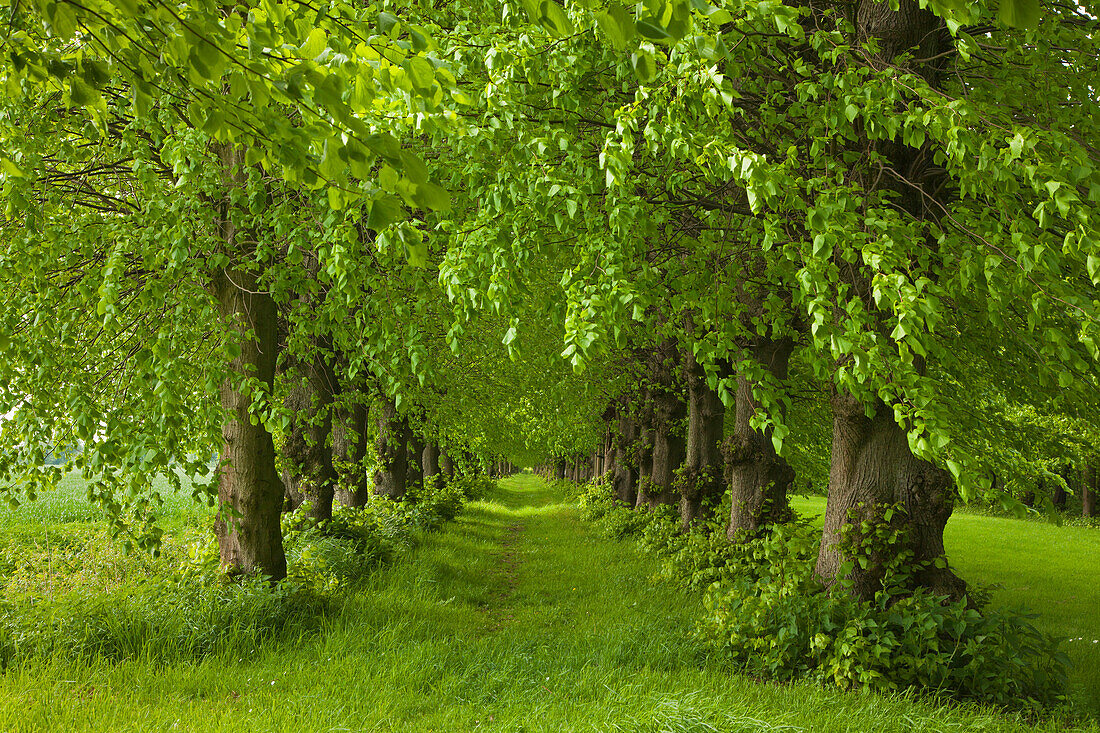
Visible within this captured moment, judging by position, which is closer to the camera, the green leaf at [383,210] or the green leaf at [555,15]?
the green leaf at [555,15]

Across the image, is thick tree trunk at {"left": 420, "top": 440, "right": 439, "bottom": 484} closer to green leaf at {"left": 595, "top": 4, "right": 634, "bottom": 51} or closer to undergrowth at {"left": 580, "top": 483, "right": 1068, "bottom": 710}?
undergrowth at {"left": 580, "top": 483, "right": 1068, "bottom": 710}

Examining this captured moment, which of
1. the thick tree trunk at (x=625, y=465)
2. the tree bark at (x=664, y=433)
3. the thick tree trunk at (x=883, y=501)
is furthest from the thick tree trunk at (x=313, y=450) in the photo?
the thick tree trunk at (x=625, y=465)

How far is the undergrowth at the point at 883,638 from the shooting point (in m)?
6.29

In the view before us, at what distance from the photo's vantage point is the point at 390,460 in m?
18.1

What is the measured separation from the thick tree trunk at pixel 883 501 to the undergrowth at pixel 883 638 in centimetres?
16

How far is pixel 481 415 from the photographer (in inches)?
664

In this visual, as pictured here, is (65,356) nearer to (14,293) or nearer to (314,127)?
(14,293)

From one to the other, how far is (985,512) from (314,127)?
155 feet

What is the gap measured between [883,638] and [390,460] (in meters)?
13.8

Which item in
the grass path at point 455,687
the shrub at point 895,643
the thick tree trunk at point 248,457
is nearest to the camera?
the grass path at point 455,687

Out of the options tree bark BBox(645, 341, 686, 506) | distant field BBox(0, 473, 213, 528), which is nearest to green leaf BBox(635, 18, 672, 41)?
tree bark BBox(645, 341, 686, 506)

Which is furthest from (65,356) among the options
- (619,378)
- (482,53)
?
(619,378)

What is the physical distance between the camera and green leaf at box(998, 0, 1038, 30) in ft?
6.40

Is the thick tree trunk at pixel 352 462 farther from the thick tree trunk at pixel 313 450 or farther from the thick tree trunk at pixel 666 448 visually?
the thick tree trunk at pixel 666 448
